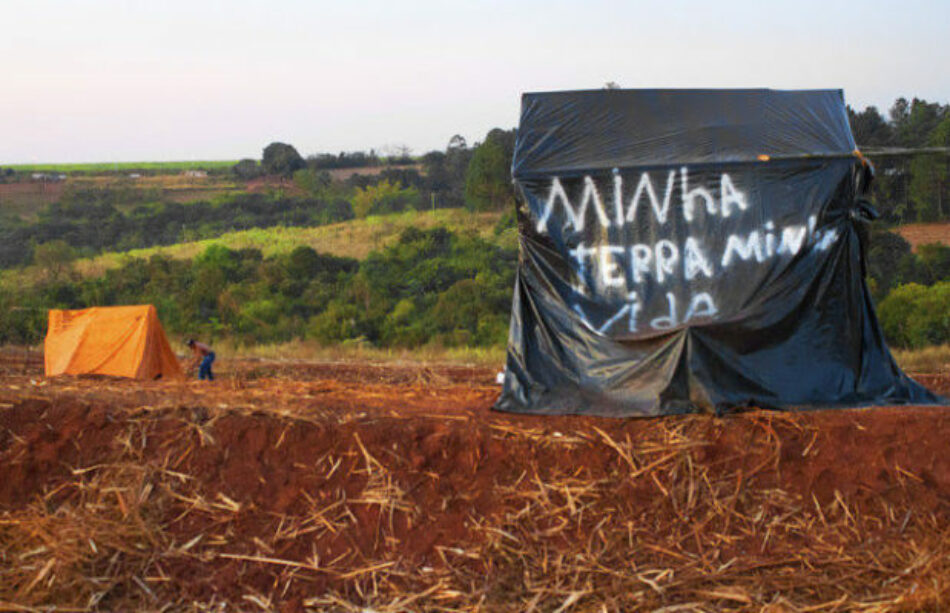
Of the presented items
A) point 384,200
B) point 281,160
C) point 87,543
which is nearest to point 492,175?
point 384,200

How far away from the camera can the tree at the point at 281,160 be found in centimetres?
5859

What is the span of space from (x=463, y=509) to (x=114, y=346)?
1019cm

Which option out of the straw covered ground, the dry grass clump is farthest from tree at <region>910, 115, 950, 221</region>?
the dry grass clump

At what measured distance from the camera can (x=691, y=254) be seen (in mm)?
6812

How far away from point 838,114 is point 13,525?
6.73 m

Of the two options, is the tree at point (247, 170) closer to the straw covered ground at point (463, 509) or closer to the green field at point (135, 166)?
the green field at point (135, 166)

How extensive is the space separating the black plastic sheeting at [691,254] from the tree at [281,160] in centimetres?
5277

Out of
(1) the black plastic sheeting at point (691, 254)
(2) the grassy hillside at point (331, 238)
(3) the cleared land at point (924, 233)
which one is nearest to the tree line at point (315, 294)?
(2) the grassy hillside at point (331, 238)

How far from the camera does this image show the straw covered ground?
494 cm

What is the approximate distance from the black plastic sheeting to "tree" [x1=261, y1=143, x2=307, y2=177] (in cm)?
5277

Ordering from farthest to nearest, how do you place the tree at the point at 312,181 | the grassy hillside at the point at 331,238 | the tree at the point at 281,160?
the tree at the point at 281,160
the tree at the point at 312,181
the grassy hillside at the point at 331,238

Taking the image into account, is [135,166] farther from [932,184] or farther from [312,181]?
[932,184]

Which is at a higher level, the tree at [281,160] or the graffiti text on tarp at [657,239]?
the tree at [281,160]

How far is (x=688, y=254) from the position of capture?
681cm
